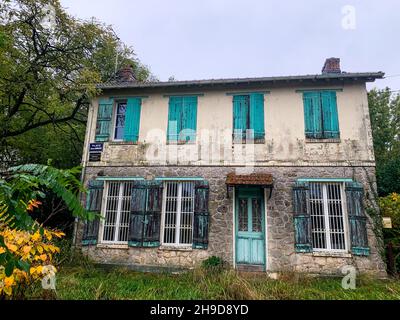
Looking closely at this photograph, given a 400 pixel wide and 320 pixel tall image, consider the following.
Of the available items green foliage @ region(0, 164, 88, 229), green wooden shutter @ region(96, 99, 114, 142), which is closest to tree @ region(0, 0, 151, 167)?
green wooden shutter @ region(96, 99, 114, 142)

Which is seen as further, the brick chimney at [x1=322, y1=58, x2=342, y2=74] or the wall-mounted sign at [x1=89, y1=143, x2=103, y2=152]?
Result: the wall-mounted sign at [x1=89, y1=143, x2=103, y2=152]

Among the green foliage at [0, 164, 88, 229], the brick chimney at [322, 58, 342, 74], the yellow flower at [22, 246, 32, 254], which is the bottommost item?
the yellow flower at [22, 246, 32, 254]

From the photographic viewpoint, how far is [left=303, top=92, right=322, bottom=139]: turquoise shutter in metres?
8.33

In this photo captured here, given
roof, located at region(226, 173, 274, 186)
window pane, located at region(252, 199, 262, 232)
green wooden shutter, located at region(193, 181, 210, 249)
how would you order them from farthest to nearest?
window pane, located at region(252, 199, 262, 232)
green wooden shutter, located at region(193, 181, 210, 249)
roof, located at region(226, 173, 274, 186)

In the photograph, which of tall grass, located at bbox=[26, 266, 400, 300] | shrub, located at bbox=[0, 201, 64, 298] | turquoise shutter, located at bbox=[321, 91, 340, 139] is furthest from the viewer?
turquoise shutter, located at bbox=[321, 91, 340, 139]

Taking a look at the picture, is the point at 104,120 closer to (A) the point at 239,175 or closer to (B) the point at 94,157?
(B) the point at 94,157

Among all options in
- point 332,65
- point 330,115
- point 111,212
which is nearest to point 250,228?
point 330,115

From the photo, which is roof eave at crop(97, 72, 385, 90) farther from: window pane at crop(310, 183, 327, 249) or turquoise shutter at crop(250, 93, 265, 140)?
window pane at crop(310, 183, 327, 249)

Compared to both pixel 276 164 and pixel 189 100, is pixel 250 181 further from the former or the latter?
pixel 189 100

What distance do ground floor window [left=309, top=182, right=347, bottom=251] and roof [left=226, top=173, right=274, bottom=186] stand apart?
144 centimetres

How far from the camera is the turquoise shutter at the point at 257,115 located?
858cm

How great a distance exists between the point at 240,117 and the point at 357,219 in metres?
4.62

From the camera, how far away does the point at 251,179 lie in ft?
25.6

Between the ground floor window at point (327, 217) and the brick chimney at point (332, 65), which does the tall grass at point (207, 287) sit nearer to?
the ground floor window at point (327, 217)
